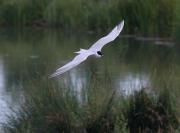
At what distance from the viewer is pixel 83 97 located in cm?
699

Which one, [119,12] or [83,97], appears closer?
[83,97]

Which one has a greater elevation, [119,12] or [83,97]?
[119,12]

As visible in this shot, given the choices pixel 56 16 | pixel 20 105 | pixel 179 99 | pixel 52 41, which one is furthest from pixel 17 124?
pixel 56 16

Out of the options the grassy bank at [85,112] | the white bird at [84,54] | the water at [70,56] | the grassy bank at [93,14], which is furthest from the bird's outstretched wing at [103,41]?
the grassy bank at [93,14]

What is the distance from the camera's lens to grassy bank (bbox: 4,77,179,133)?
6.73 m

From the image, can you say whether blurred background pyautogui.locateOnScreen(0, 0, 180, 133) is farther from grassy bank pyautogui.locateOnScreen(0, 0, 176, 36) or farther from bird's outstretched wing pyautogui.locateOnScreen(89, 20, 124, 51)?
bird's outstretched wing pyautogui.locateOnScreen(89, 20, 124, 51)

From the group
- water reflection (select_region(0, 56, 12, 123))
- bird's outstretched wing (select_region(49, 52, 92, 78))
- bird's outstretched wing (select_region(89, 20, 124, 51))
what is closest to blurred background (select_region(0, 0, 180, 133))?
water reflection (select_region(0, 56, 12, 123))

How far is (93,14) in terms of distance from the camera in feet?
68.7

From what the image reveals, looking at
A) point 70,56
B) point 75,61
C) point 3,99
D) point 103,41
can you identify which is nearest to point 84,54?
point 75,61

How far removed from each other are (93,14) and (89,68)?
1170 cm

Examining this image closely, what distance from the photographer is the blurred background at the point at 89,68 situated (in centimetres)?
680

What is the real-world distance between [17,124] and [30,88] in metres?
0.42

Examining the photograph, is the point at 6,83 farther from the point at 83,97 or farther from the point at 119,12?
the point at 119,12

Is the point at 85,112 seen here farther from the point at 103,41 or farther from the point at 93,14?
the point at 93,14
